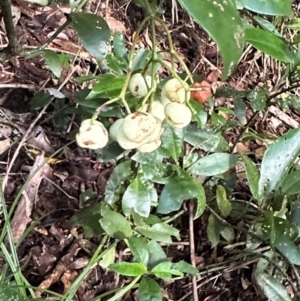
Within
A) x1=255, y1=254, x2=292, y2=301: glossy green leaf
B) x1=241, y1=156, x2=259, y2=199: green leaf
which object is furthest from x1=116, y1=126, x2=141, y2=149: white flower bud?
x1=255, y1=254, x2=292, y2=301: glossy green leaf

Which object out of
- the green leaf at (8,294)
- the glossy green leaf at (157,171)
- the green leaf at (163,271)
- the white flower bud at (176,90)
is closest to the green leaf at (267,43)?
the white flower bud at (176,90)

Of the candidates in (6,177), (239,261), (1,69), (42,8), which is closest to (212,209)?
(239,261)

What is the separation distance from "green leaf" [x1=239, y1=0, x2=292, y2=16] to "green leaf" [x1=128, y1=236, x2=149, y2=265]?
57cm

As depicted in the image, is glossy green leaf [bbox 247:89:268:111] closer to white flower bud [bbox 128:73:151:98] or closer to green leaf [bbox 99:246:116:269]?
green leaf [bbox 99:246:116:269]

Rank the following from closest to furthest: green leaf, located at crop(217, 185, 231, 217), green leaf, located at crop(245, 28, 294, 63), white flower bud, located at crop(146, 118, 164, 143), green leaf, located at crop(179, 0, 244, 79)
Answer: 1. green leaf, located at crop(179, 0, 244, 79)
2. white flower bud, located at crop(146, 118, 164, 143)
3. green leaf, located at crop(245, 28, 294, 63)
4. green leaf, located at crop(217, 185, 231, 217)

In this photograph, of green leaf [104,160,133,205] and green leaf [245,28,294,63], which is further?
green leaf [104,160,133,205]

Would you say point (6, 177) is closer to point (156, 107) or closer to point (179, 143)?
point (179, 143)

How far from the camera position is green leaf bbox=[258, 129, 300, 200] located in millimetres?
1124

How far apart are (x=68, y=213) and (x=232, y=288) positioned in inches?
16.8

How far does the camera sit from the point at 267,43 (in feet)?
2.97

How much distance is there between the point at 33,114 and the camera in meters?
1.46

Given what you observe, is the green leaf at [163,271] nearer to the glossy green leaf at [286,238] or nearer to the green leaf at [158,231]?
the green leaf at [158,231]

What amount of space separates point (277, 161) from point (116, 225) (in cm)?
34

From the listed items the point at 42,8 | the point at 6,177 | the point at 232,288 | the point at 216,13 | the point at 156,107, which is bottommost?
the point at 232,288
